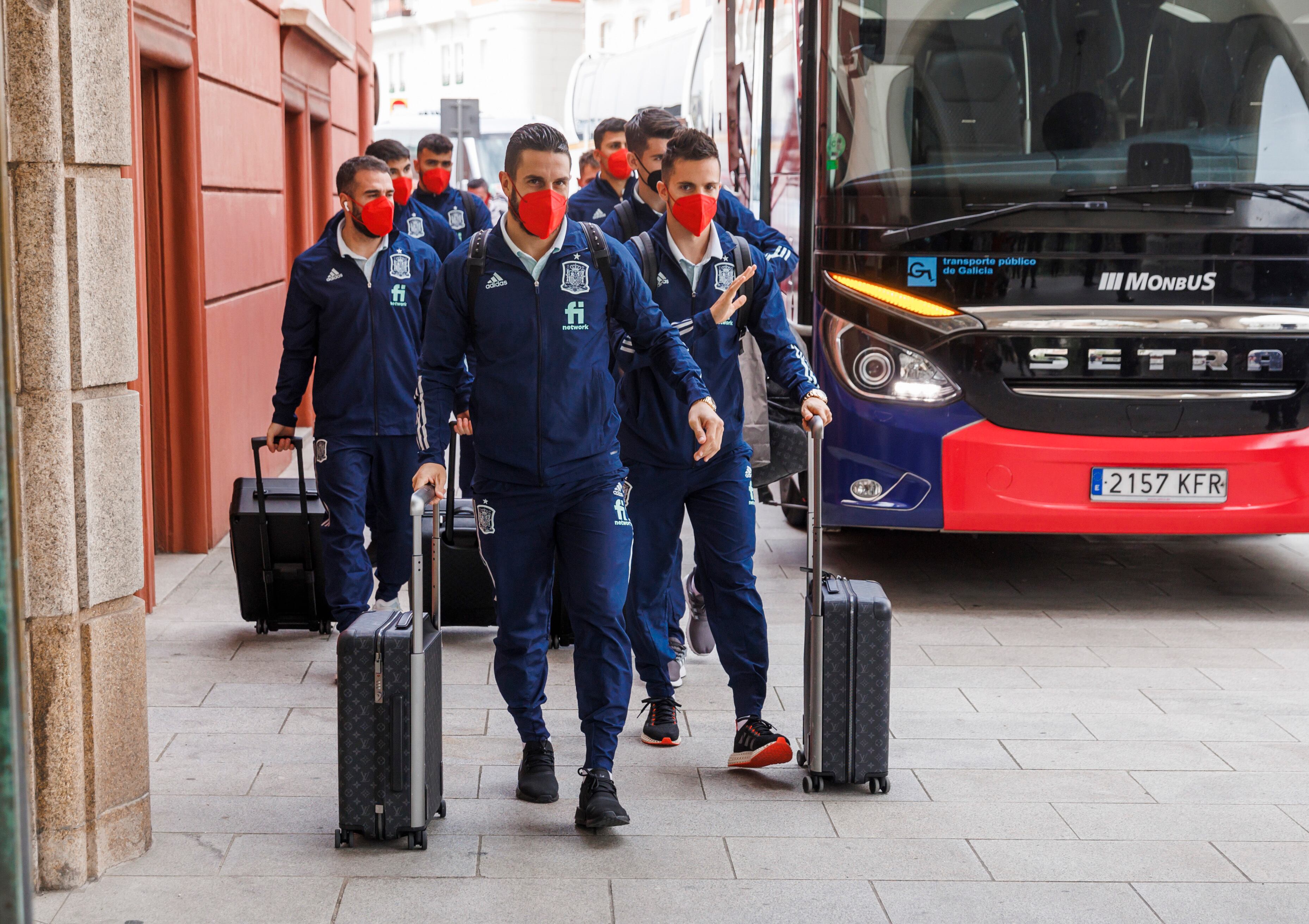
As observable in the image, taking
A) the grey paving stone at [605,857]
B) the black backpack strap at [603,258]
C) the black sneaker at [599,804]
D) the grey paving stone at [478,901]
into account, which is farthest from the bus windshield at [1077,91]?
the grey paving stone at [478,901]

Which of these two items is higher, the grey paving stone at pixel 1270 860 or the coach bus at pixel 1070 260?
the coach bus at pixel 1070 260

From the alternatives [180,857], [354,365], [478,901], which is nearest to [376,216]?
[354,365]

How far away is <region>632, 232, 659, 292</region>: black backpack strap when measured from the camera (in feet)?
16.0

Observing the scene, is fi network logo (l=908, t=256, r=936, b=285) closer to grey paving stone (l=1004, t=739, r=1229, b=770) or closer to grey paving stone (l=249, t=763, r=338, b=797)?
grey paving stone (l=1004, t=739, r=1229, b=770)

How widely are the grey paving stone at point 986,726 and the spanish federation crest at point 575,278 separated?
1901mm

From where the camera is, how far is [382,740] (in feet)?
13.8

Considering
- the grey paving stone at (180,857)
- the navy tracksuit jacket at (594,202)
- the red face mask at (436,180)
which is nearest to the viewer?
the grey paving stone at (180,857)

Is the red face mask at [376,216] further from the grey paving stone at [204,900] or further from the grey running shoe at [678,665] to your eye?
the grey paving stone at [204,900]

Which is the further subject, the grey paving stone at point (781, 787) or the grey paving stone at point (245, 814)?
the grey paving stone at point (781, 787)

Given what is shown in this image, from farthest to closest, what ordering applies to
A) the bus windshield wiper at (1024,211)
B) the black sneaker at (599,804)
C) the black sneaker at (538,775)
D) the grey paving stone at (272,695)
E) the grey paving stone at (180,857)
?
1. the bus windshield wiper at (1024,211)
2. the grey paving stone at (272,695)
3. the black sneaker at (538,775)
4. the black sneaker at (599,804)
5. the grey paving stone at (180,857)

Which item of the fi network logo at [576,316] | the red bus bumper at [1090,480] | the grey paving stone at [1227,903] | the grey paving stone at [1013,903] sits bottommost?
the grey paving stone at [1227,903]

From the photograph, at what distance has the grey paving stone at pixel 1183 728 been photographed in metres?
5.31

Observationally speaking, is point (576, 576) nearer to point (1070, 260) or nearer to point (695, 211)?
point (695, 211)

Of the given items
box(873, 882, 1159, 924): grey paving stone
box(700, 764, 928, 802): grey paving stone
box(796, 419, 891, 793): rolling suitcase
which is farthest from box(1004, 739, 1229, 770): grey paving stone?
box(873, 882, 1159, 924): grey paving stone
